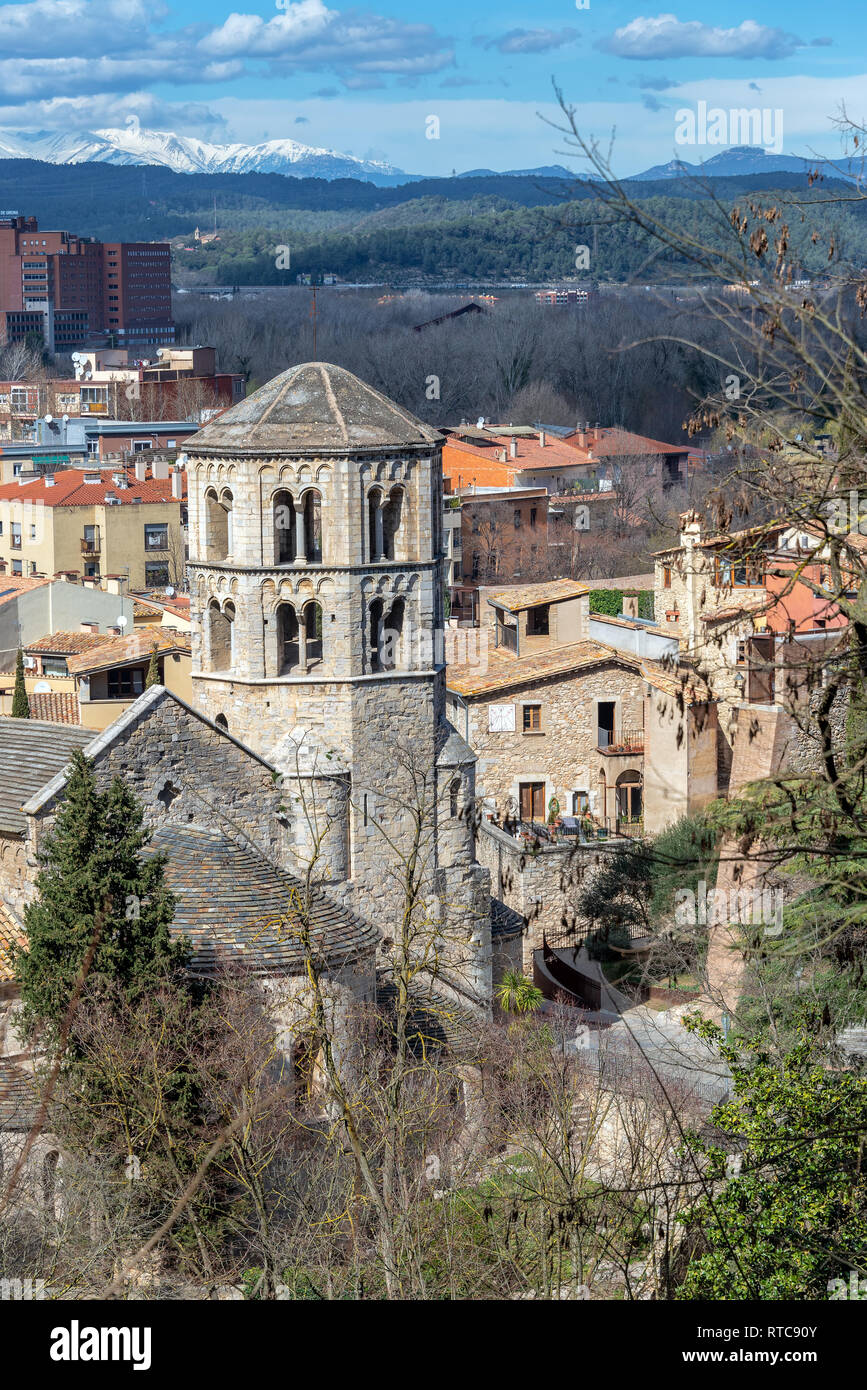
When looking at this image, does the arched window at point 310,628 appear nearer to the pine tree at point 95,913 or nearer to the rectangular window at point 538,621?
the pine tree at point 95,913

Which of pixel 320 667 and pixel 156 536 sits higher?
pixel 320 667

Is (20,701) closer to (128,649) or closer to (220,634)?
(128,649)

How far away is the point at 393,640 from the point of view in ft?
81.3

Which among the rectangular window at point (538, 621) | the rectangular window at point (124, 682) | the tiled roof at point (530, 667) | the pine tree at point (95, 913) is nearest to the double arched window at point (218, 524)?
the pine tree at point (95, 913)

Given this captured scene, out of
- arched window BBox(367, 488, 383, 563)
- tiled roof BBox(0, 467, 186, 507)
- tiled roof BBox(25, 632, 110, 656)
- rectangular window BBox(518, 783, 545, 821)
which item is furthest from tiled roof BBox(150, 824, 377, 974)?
tiled roof BBox(0, 467, 186, 507)

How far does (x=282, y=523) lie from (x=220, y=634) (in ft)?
5.73

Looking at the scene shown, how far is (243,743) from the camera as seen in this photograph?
2420cm

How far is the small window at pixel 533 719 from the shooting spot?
38062 millimetres

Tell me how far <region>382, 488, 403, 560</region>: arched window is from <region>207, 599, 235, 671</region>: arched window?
2090 mm

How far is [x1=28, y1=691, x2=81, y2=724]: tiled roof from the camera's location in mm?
36156

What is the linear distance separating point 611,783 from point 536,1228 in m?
20.1

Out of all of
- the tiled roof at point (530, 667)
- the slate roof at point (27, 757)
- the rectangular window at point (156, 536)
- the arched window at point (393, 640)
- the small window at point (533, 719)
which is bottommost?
the small window at point (533, 719)

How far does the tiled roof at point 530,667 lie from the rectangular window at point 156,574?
2636 cm

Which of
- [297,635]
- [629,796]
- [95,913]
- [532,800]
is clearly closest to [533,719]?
[532,800]
